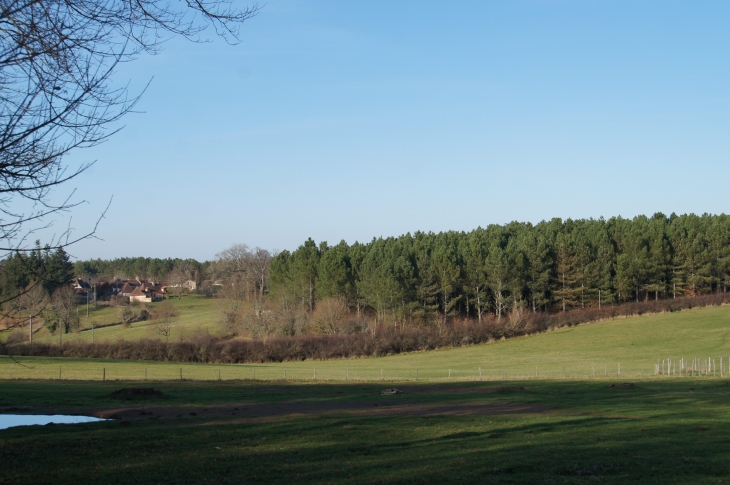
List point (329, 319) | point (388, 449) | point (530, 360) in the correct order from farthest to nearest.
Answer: point (329, 319) < point (530, 360) < point (388, 449)

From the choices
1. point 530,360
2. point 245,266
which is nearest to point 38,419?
point 530,360

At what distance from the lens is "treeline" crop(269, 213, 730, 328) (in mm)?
89250

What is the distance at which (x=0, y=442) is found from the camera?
1641 centimetres

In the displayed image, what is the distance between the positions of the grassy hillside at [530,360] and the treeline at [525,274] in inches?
386

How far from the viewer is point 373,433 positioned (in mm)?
19469

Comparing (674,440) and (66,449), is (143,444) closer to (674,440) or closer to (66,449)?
(66,449)

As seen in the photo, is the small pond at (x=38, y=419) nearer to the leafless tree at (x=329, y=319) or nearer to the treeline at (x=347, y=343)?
the treeline at (x=347, y=343)

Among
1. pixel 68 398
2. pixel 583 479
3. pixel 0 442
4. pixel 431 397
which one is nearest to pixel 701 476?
pixel 583 479

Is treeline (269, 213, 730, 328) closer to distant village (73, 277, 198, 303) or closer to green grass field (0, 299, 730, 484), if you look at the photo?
green grass field (0, 299, 730, 484)

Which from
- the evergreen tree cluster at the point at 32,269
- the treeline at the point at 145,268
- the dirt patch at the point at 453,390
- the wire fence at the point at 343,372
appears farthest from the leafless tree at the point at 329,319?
the treeline at the point at 145,268

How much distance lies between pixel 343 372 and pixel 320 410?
97.1 feet

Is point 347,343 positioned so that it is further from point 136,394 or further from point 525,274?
point 136,394

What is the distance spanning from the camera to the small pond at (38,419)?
72.9 feet

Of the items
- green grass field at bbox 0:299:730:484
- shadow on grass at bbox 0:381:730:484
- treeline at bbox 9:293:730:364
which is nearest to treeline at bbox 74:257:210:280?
treeline at bbox 9:293:730:364
